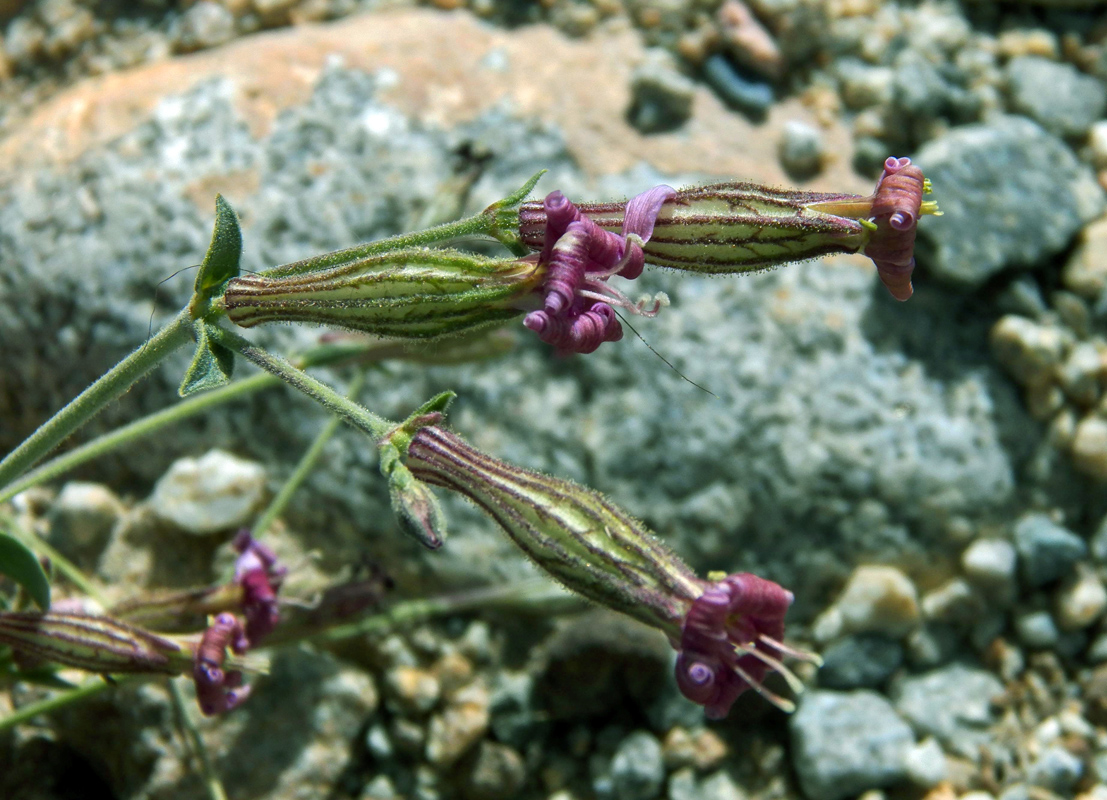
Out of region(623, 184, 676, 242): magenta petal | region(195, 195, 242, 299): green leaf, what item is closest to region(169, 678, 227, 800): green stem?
region(195, 195, 242, 299): green leaf

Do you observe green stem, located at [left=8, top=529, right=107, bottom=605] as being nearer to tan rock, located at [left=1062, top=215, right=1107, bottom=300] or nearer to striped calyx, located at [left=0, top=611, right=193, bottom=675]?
striped calyx, located at [left=0, top=611, right=193, bottom=675]

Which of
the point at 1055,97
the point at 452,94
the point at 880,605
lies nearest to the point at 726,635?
the point at 880,605

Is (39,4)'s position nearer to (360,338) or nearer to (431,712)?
(360,338)

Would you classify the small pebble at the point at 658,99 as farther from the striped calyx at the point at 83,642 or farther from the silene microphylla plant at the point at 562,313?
the striped calyx at the point at 83,642

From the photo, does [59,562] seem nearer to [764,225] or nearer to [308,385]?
[308,385]

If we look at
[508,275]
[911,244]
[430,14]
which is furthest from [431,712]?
[430,14]

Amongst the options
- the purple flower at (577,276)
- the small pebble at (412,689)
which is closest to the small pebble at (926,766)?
the small pebble at (412,689)

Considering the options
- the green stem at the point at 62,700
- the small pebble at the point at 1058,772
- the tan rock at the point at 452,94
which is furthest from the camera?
A: the tan rock at the point at 452,94
